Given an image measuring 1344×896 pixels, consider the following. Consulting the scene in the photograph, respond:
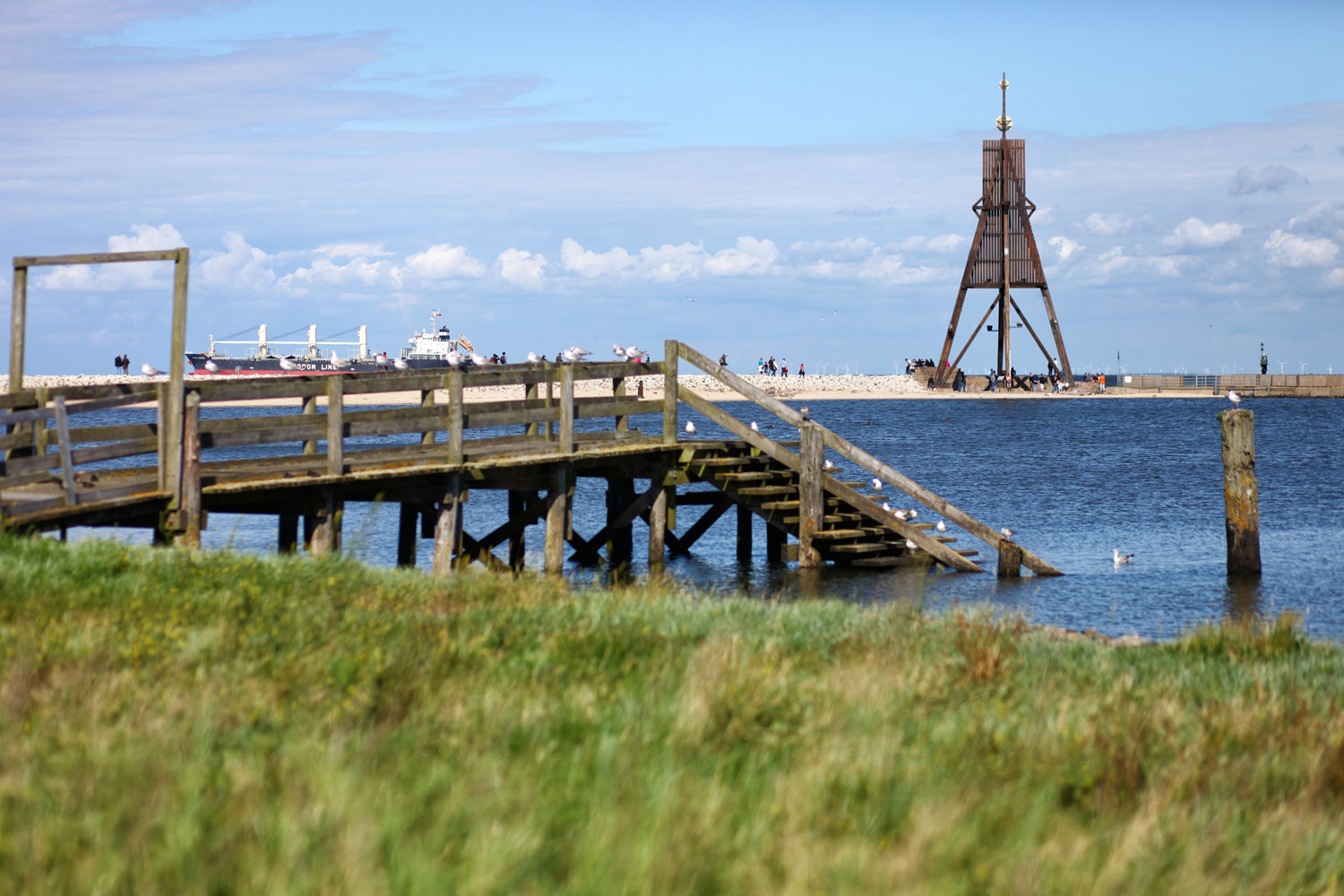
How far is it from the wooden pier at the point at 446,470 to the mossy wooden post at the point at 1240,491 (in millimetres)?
3369

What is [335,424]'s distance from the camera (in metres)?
14.6

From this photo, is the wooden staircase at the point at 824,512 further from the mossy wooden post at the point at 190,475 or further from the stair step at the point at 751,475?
the mossy wooden post at the point at 190,475

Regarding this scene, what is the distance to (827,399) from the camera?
132m

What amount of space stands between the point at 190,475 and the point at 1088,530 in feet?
71.1

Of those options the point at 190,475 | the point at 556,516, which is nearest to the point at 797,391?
the point at 556,516

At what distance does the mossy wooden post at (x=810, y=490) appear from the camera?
Result: 20.1m

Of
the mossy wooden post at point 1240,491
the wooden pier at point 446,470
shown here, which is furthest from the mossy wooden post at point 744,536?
the mossy wooden post at point 1240,491

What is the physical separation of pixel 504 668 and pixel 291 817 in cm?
307

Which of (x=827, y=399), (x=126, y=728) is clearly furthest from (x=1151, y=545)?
(x=827, y=399)

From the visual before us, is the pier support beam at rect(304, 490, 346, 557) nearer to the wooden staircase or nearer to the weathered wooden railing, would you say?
the weathered wooden railing

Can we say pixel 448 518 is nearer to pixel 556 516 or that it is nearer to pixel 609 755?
pixel 556 516

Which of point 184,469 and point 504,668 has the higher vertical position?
point 184,469

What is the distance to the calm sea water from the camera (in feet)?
61.2

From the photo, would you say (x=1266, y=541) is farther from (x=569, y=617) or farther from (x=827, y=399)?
(x=827, y=399)
